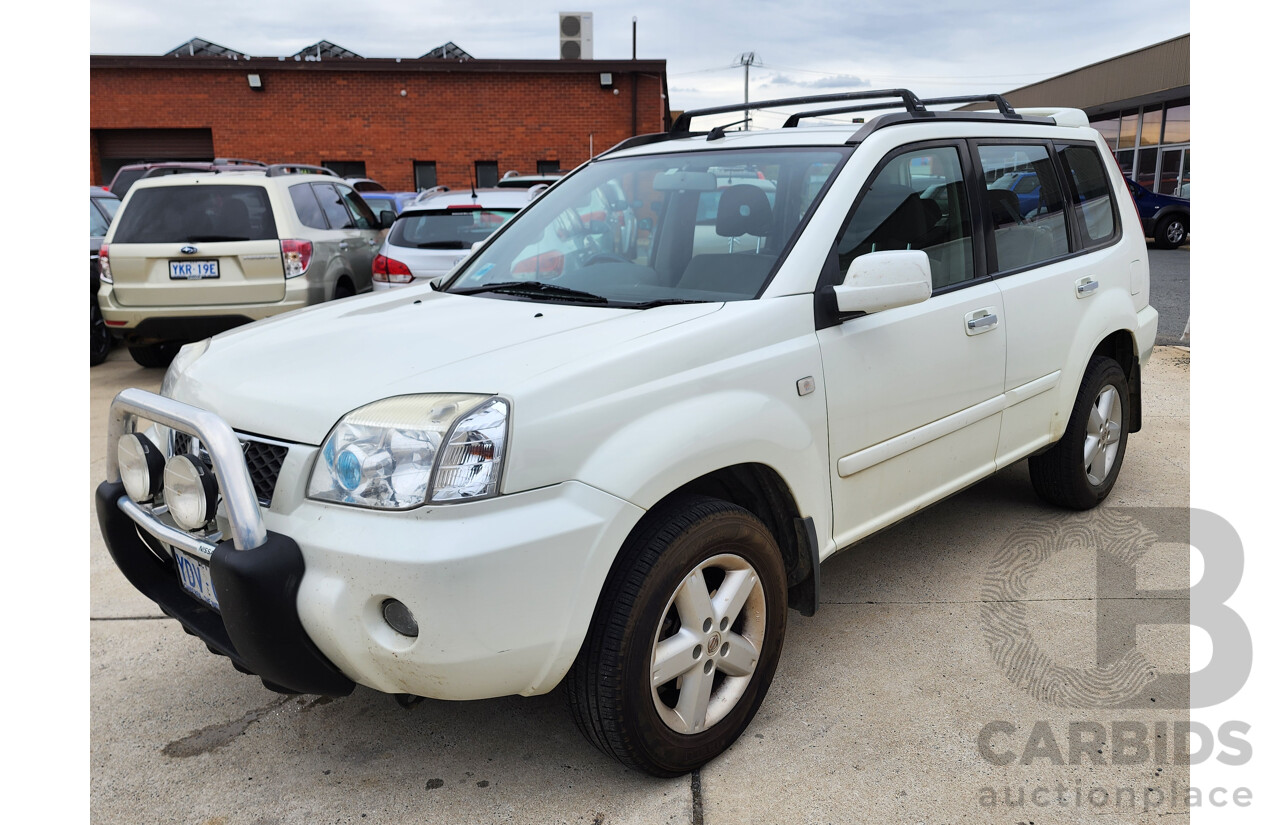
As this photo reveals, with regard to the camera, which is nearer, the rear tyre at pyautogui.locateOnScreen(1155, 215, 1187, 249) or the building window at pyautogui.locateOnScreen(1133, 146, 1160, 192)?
the rear tyre at pyautogui.locateOnScreen(1155, 215, 1187, 249)

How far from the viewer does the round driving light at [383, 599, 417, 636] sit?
7.09 ft

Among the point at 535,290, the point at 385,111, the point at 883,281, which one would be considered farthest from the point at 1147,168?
the point at 535,290

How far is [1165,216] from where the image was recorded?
20.3 metres

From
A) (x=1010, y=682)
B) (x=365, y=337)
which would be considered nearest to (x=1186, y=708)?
(x=1010, y=682)

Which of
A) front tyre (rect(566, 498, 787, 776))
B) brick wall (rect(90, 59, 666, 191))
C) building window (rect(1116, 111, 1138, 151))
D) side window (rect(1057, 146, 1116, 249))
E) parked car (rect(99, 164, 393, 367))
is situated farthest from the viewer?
building window (rect(1116, 111, 1138, 151))

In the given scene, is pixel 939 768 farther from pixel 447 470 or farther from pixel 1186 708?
pixel 447 470

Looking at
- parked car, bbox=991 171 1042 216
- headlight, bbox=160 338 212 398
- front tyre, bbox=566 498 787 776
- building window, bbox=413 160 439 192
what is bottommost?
front tyre, bbox=566 498 787 776

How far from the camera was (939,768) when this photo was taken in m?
2.63

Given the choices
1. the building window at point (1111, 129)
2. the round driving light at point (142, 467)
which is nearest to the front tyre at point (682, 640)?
the round driving light at point (142, 467)

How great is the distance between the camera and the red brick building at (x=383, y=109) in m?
24.3

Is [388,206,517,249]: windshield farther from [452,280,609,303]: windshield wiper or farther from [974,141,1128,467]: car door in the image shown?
[974,141,1128,467]: car door

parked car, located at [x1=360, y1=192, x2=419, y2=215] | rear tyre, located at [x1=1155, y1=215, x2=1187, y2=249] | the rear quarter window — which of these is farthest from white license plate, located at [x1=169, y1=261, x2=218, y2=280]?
rear tyre, located at [x1=1155, y1=215, x2=1187, y2=249]

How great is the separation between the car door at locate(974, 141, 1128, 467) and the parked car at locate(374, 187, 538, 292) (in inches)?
186

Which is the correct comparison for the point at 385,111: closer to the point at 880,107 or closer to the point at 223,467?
the point at 880,107
